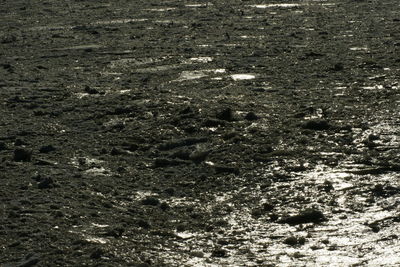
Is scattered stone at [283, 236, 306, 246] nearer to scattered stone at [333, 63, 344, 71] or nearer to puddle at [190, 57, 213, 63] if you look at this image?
scattered stone at [333, 63, 344, 71]

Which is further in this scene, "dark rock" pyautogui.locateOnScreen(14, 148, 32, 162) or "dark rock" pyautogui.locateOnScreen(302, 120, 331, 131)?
"dark rock" pyautogui.locateOnScreen(302, 120, 331, 131)

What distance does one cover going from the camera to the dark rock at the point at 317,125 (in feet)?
21.0

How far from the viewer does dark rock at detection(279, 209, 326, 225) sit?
4910 millimetres

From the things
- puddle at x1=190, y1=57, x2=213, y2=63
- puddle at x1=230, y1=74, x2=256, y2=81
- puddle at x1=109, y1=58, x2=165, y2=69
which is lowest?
puddle at x1=109, y1=58, x2=165, y2=69

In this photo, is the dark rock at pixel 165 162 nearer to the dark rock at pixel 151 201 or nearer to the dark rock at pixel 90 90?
the dark rock at pixel 151 201

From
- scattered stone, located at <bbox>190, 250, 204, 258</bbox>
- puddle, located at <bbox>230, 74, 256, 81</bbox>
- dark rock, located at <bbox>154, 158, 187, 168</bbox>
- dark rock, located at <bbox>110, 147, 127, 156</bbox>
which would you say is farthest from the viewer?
puddle, located at <bbox>230, 74, 256, 81</bbox>

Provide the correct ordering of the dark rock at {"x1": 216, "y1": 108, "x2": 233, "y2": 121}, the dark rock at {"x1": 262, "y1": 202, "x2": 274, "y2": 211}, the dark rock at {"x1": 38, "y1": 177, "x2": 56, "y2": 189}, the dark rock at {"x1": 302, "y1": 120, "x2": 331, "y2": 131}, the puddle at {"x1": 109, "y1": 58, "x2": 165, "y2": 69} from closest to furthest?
the dark rock at {"x1": 262, "y1": 202, "x2": 274, "y2": 211} < the dark rock at {"x1": 38, "y1": 177, "x2": 56, "y2": 189} < the dark rock at {"x1": 302, "y1": 120, "x2": 331, "y2": 131} < the dark rock at {"x1": 216, "y1": 108, "x2": 233, "y2": 121} < the puddle at {"x1": 109, "y1": 58, "x2": 165, "y2": 69}

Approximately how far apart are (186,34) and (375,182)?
5.72 m

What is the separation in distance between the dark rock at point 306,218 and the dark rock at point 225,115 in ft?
5.86

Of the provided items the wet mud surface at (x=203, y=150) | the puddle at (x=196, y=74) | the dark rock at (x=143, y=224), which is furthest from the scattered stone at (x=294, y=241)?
the puddle at (x=196, y=74)

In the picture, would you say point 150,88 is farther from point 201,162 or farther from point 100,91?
point 201,162

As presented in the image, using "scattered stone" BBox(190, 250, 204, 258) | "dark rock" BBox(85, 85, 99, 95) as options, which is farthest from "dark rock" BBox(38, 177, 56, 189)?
A: "dark rock" BBox(85, 85, 99, 95)

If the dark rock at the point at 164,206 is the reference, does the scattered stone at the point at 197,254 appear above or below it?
below

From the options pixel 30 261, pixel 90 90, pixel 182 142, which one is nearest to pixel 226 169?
pixel 182 142
